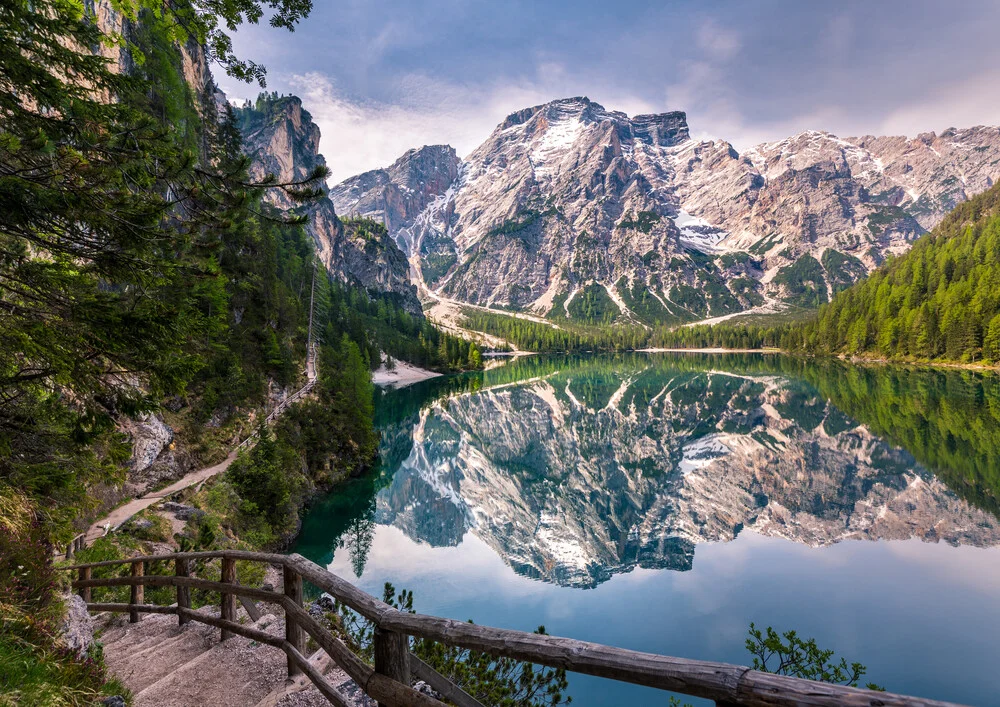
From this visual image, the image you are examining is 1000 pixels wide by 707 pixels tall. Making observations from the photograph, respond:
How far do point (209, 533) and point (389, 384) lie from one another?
85785mm

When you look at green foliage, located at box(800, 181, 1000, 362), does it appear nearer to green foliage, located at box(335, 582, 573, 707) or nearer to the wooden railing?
green foliage, located at box(335, 582, 573, 707)

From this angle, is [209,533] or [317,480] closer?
[209,533]

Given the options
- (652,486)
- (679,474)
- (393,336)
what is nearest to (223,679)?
(652,486)

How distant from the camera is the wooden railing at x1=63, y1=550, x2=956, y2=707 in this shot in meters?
2.47

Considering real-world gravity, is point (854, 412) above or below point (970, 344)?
below

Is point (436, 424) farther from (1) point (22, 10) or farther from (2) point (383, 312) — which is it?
(2) point (383, 312)

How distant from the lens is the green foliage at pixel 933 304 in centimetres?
8451

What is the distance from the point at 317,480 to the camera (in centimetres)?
3191

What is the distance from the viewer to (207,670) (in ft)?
24.4

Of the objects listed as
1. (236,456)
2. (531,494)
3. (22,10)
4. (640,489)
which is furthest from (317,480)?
(22,10)

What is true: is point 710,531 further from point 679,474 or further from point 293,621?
point 293,621

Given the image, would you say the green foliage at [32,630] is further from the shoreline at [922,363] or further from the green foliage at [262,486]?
the shoreline at [922,363]

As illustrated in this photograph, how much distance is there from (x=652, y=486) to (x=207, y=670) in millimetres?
38273

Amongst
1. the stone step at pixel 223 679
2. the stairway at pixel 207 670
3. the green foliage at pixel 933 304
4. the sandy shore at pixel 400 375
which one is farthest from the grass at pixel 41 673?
the green foliage at pixel 933 304
